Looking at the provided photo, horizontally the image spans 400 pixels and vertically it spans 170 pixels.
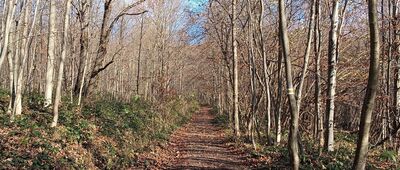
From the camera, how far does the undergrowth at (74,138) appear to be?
7.56m

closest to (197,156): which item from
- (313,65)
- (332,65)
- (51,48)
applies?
(332,65)

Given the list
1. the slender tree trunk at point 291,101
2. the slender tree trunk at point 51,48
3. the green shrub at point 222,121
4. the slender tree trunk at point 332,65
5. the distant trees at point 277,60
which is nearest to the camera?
A: the slender tree trunk at point 291,101

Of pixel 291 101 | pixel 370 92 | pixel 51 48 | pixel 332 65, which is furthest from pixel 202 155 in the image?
pixel 370 92

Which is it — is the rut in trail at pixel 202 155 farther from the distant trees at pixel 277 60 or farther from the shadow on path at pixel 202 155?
the distant trees at pixel 277 60

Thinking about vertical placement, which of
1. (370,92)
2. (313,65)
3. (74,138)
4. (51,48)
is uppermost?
(51,48)

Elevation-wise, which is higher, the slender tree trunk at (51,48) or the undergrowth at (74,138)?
the slender tree trunk at (51,48)

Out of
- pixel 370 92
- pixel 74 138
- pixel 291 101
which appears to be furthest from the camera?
pixel 74 138

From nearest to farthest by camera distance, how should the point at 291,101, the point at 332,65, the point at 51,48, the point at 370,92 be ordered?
1. the point at 370,92
2. the point at 291,101
3. the point at 332,65
4. the point at 51,48

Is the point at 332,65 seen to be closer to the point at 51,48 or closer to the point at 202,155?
the point at 202,155

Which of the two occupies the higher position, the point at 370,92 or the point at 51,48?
the point at 51,48

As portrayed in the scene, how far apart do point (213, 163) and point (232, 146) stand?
3.59 m

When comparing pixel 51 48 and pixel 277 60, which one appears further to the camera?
pixel 277 60

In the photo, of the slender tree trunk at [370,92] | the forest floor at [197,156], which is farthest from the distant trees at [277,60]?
the forest floor at [197,156]

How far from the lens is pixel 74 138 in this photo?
955 centimetres
